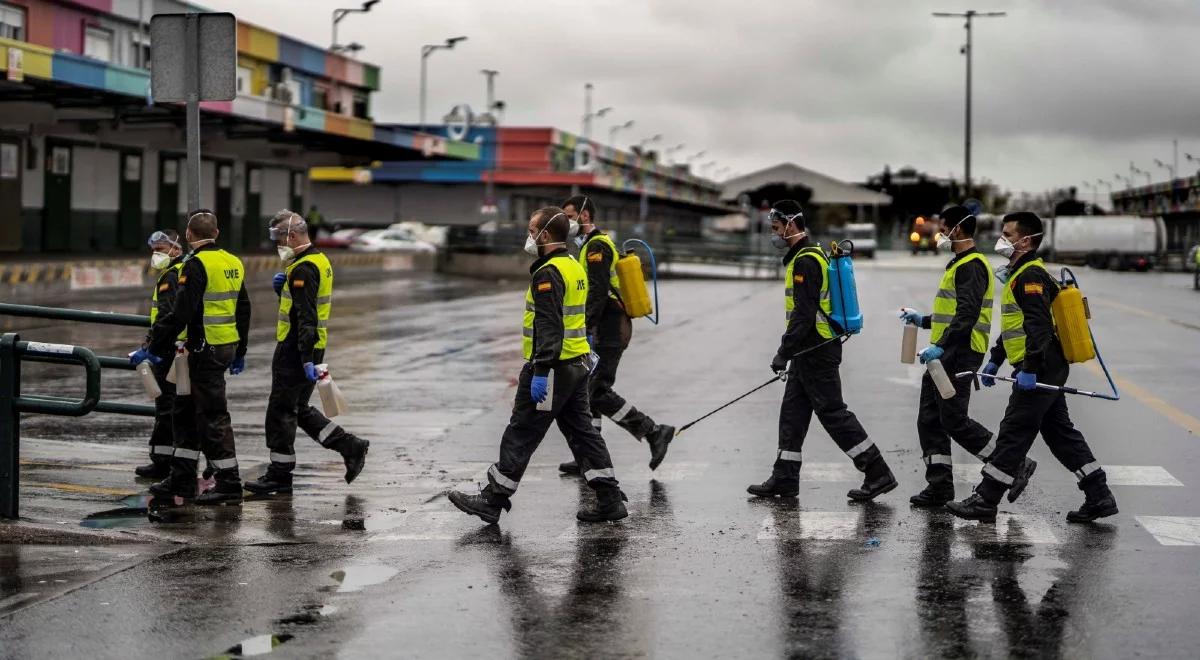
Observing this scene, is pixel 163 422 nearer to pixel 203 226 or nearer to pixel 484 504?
pixel 203 226

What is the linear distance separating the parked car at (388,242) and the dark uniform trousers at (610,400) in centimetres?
4965

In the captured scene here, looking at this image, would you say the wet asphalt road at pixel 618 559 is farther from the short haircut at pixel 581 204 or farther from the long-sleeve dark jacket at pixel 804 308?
the short haircut at pixel 581 204

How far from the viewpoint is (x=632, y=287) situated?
10781mm

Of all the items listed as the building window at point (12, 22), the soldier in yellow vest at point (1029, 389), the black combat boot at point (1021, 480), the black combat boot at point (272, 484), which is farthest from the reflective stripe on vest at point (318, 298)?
the building window at point (12, 22)

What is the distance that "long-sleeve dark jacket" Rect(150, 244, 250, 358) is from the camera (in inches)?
374

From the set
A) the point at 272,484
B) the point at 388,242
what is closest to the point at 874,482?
the point at 272,484

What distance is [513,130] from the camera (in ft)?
281

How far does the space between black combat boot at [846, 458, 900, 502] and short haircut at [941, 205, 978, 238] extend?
1.46m

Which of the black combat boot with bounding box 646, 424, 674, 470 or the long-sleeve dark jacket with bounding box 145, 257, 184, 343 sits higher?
the long-sleeve dark jacket with bounding box 145, 257, 184, 343

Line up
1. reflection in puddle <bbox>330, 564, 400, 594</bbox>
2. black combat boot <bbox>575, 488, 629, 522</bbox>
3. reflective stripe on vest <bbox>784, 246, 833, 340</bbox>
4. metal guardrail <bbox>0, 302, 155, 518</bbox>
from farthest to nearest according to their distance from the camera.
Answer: reflective stripe on vest <bbox>784, 246, 833, 340</bbox> < black combat boot <bbox>575, 488, 629, 522</bbox> < metal guardrail <bbox>0, 302, 155, 518</bbox> < reflection in puddle <bbox>330, 564, 400, 594</bbox>

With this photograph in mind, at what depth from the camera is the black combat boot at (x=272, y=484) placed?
32.2 feet

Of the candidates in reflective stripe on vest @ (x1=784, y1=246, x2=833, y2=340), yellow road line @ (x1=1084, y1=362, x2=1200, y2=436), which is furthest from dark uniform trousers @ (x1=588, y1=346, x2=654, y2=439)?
yellow road line @ (x1=1084, y1=362, x2=1200, y2=436)

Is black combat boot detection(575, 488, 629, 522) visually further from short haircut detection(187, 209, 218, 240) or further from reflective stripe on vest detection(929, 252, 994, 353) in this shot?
short haircut detection(187, 209, 218, 240)

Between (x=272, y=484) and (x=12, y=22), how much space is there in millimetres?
31171
